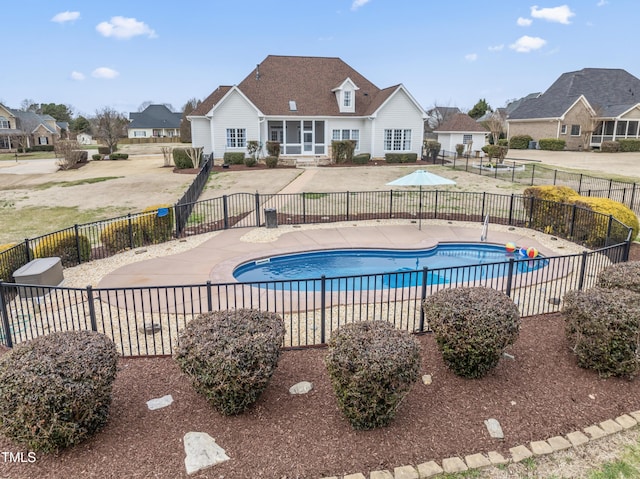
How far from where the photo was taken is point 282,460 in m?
4.67

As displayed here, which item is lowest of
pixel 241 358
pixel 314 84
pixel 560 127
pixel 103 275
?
pixel 103 275

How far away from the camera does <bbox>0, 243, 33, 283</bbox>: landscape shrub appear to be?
10.1 metres

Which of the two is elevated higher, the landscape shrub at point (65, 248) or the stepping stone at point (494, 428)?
the landscape shrub at point (65, 248)

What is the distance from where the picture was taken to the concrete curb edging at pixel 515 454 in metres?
4.56

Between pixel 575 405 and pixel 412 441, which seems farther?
pixel 575 405

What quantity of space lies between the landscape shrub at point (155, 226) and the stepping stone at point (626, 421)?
1230cm

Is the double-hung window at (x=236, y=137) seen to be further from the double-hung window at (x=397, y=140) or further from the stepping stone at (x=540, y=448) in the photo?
the stepping stone at (x=540, y=448)

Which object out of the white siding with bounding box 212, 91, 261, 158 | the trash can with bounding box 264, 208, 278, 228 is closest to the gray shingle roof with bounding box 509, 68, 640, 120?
the white siding with bounding box 212, 91, 261, 158

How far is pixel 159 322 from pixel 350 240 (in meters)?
7.17

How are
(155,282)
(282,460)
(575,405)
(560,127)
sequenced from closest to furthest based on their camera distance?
1. (282,460)
2. (575,405)
3. (155,282)
4. (560,127)

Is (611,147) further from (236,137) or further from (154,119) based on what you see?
(154,119)

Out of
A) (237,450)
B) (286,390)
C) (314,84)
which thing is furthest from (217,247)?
(314,84)

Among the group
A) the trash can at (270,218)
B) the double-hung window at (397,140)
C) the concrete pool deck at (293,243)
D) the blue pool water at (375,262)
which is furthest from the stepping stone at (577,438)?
the double-hung window at (397,140)

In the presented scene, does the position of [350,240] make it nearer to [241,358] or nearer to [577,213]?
[577,213]
